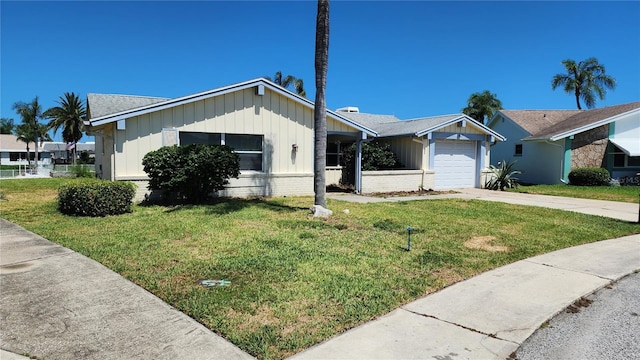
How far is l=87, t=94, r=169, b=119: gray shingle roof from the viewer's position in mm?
12180

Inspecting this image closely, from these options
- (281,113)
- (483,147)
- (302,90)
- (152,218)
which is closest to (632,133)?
(483,147)

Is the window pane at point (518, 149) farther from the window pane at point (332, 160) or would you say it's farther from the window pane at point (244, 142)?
the window pane at point (244, 142)

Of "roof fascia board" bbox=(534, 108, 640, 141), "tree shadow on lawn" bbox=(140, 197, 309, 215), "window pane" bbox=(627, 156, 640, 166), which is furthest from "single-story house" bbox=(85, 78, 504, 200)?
"window pane" bbox=(627, 156, 640, 166)

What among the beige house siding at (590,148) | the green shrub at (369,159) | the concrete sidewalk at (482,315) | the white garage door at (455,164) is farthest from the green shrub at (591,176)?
the concrete sidewalk at (482,315)

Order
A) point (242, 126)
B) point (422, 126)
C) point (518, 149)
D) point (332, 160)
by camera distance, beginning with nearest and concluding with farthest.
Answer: point (242, 126) → point (422, 126) → point (332, 160) → point (518, 149)

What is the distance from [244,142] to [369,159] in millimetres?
6336

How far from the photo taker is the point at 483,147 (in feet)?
63.3

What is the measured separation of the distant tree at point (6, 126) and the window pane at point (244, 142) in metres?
77.8

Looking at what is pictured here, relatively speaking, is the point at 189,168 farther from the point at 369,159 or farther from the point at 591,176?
the point at 591,176

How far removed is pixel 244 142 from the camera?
13812 millimetres

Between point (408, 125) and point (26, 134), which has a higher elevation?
point (26, 134)

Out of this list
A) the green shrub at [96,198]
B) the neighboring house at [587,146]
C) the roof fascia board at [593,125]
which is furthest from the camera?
the neighboring house at [587,146]

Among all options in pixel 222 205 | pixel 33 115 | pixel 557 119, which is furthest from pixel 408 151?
pixel 33 115

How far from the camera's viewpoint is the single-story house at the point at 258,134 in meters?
12.0
